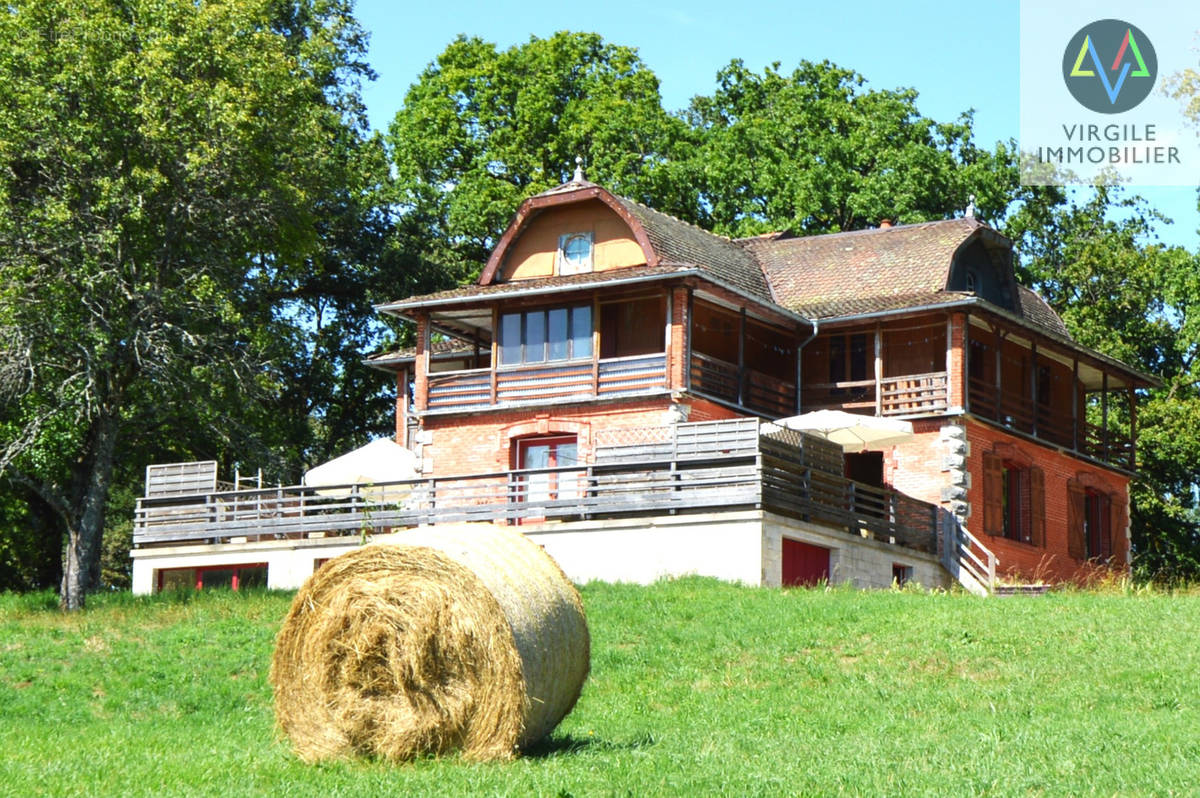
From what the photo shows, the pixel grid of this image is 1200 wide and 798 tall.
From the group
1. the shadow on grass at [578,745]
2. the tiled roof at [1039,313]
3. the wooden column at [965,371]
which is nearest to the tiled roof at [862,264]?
the wooden column at [965,371]

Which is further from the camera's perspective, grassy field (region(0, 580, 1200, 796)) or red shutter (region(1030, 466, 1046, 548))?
red shutter (region(1030, 466, 1046, 548))

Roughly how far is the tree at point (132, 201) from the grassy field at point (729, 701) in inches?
154

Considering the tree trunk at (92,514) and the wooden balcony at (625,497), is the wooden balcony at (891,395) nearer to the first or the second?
the wooden balcony at (625,497)

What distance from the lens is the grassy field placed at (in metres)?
11.6

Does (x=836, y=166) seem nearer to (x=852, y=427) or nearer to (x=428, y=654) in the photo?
(x=852, y=427)

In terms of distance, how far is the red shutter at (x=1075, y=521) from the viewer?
35688mm

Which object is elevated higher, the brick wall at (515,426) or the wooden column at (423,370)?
the wooden column at (423,370)

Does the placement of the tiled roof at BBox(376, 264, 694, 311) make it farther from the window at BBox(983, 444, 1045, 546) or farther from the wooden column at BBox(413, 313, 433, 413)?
the window at BBox(983, 444, 1045, 546)

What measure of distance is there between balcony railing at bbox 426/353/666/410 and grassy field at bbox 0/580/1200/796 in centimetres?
691

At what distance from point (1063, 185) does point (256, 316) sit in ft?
73.0

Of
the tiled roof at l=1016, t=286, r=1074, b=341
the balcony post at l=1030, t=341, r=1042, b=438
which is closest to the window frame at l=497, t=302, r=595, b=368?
the balcony post at l=1030, t=341, r=1042, b=438

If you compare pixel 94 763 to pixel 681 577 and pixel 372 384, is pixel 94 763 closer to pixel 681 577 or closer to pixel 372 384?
pixel 681 577

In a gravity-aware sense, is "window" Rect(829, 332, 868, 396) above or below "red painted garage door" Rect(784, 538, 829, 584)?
above

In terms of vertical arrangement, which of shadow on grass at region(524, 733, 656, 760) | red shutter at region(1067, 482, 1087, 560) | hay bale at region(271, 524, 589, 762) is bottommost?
shadow on grass at region(524, 733, 656, 760)
